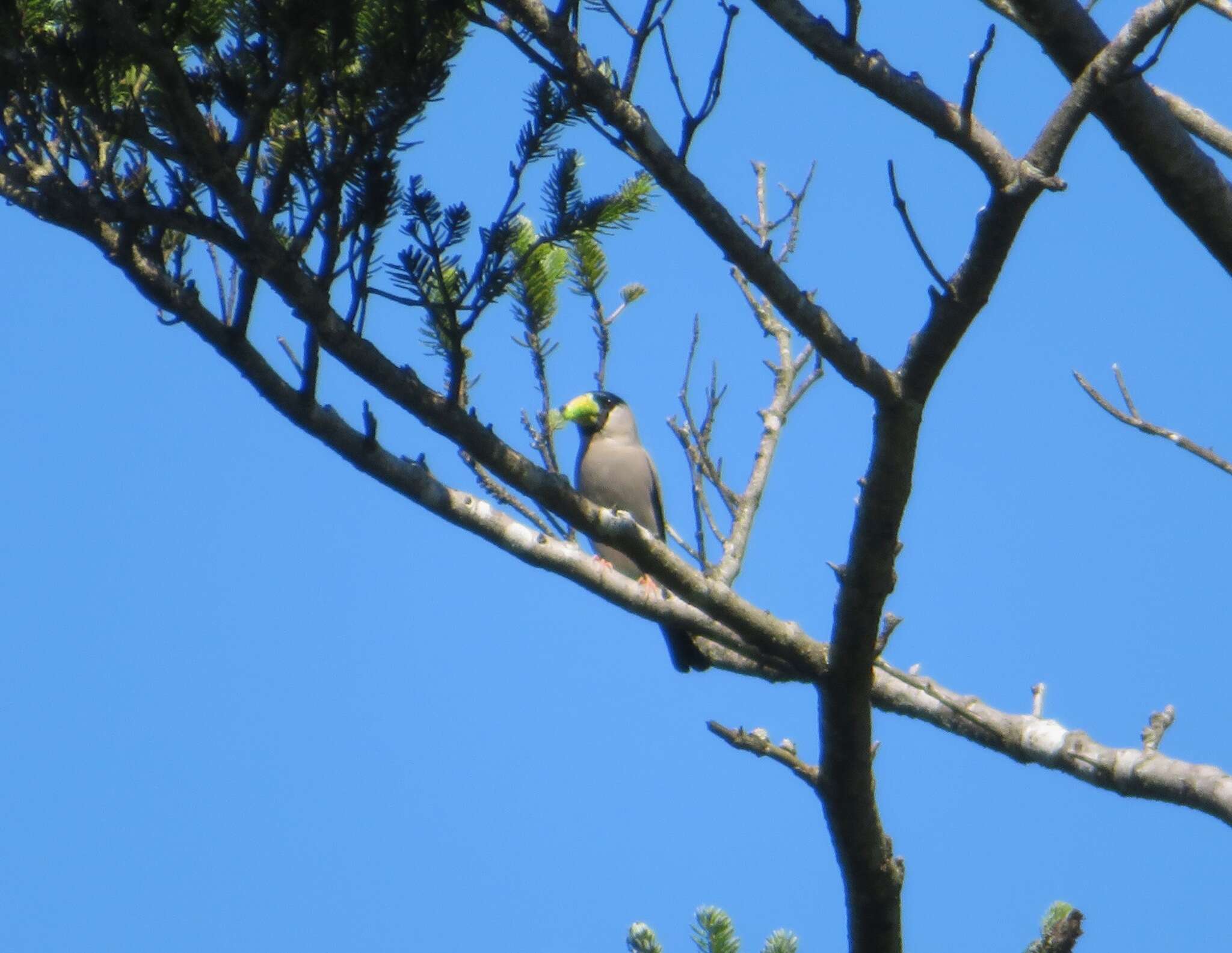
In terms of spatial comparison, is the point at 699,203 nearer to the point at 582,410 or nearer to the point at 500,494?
the point at 500,494

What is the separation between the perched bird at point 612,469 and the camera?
7.75 metres

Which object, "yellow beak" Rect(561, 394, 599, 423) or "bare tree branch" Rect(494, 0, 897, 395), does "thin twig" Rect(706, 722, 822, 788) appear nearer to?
"bare tree branch" Rect(494, 0, 897, 395)

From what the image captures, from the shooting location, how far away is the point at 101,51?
2.53m

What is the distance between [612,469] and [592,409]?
0.36 meters

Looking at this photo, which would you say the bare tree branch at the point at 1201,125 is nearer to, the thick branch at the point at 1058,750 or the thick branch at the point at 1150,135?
the thick branch at the point at 1150,135

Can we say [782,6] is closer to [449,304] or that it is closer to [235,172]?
[449,304]

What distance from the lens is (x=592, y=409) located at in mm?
7828

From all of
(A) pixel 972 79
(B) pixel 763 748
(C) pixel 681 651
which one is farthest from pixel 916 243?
(C) pixel 681 651

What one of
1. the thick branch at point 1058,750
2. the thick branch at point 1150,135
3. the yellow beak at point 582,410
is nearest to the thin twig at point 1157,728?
the thick branch at point 1058,750

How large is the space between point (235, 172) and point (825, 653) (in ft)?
5.49

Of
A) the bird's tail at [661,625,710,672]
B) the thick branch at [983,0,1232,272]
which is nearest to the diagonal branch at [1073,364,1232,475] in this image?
the thick branch at [983,0,1232,272]

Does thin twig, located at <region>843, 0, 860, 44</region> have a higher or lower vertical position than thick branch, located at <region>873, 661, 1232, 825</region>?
higher

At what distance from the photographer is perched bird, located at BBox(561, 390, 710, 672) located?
7.75 metres

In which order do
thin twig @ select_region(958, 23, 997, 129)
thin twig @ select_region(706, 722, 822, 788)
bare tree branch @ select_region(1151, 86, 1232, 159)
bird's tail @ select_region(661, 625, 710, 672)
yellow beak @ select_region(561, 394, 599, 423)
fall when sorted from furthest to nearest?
1. yellow beak @ select_region(561, 394, 599, 423)
2. bird's tail @ select_region(661, 625, 710, 672)
3. bare tree branch @ select_region(1151, 86, 1232, 159)
4. thin twig @ select_region(706, 722, 822, 788)
5. thin twig @ select_region(958, 23, 997, 129)
